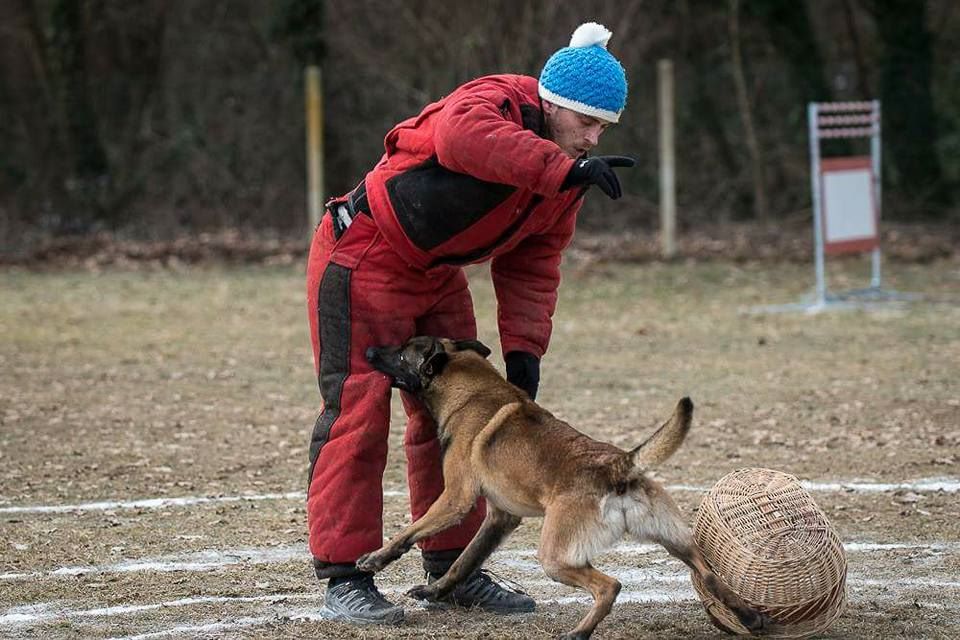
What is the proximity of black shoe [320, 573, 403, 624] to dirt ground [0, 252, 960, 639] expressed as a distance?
61mm

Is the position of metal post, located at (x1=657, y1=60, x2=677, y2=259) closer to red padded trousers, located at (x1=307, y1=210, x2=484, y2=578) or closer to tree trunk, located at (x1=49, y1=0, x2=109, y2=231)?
tree trunk, located at (x1=49, y1=0, x2=109, y2=231)

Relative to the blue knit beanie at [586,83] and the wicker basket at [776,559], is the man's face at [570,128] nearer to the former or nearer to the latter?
the blue knit beanie at [586,83]

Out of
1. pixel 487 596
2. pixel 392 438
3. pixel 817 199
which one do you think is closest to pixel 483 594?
pixel 487 596

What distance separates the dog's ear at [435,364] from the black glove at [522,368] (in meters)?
0.42

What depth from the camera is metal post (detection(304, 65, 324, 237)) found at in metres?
18.5

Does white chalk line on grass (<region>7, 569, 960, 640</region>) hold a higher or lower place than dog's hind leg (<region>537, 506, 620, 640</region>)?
lower

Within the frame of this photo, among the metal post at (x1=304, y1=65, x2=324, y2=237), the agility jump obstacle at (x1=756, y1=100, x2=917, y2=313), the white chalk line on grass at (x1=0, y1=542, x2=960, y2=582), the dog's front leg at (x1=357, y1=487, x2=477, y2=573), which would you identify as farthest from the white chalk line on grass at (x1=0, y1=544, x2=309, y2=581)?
the metal post at (x1=304, y1=65, x2=324, y2=237)

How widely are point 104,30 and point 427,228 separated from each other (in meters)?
→ 18.6

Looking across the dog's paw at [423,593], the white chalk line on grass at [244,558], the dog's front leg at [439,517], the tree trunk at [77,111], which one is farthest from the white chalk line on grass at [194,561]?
the tree trunk at [77,111]

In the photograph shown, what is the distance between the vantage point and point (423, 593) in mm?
5488

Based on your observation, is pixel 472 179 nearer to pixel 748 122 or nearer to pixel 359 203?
pixel 359 203

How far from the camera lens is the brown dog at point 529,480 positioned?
4.72 m

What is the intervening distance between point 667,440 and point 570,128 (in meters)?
1.16

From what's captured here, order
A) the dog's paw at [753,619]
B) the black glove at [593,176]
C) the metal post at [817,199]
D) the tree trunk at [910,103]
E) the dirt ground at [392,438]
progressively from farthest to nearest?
the tree trunk at [910,103] → the metal post at [817,199] → the dirt ground at [392,438] → the dog's paw at [753,619] → the black glove at [593,176]
